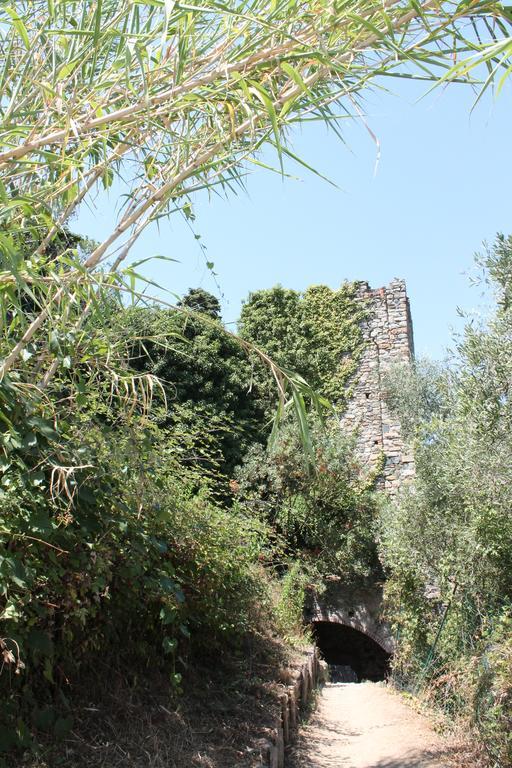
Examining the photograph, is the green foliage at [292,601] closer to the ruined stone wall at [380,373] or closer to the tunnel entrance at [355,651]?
the ruined stone wall at [380,373]

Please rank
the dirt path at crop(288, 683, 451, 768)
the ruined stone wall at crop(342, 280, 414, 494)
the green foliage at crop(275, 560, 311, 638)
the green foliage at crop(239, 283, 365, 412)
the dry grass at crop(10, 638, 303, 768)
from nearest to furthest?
the dry grass at crop(10, 638, 303, 768), the dirt path at crop(288, 683, 451, 768), the green foliage at crop(275, 560, 311, 638), the ruined stone wall at crop(342, 280, 414, 494), the green foliage at crop(239, 283, 365, 412)

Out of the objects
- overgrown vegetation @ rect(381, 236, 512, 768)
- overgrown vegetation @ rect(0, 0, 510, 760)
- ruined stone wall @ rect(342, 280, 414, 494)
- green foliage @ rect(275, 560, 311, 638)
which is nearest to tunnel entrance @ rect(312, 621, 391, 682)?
green foliage @ rect(275, 560, 311, 638)

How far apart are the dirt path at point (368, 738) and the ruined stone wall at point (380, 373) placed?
5.48 metres

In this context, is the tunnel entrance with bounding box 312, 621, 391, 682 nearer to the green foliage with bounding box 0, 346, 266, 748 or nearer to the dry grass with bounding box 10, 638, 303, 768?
the dry grass with bounding box 10, 638, 303, 768

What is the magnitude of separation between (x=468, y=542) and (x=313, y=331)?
819 cm

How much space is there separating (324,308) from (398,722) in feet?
30.4

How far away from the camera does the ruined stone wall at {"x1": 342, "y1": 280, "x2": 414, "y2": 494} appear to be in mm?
12852

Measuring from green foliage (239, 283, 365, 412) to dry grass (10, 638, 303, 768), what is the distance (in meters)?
8.98

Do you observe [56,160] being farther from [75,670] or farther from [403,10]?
[75,670]

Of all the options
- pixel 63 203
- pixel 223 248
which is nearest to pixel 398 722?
pixel 223 248

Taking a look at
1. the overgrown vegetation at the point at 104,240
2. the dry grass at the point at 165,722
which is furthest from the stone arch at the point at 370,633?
the overgrown vegetation at the point at 104,240

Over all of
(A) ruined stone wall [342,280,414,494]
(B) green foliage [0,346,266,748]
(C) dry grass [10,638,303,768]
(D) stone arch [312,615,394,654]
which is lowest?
(D) stone arch [312,615,394,654]

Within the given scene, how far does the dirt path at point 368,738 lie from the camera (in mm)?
4879

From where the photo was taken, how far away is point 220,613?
4.80 meters
